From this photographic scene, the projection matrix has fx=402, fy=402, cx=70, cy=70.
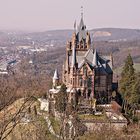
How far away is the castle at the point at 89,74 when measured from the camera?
127 ft

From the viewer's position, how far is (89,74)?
38.9 metres

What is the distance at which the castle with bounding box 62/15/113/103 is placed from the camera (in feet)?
127

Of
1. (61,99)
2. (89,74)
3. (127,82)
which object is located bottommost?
(61,99)

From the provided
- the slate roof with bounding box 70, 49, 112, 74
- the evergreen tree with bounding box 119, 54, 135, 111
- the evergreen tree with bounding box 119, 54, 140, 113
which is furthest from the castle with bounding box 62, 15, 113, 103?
the evergreen tree with bounding box 119, 54, 135, 111

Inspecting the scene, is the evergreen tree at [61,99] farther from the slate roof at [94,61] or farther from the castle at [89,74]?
the slate roof at [94,61]

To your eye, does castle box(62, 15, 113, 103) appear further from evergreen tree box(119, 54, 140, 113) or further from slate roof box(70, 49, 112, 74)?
evergreen tree box(119, 54, 140, 113)

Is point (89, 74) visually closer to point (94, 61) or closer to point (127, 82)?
point (94, 61)

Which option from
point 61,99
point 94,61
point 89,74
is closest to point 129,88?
point 89,74

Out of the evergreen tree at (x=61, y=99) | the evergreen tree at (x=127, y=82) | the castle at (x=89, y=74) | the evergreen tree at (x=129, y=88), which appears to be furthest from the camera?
the castle at (x=89, y=74)

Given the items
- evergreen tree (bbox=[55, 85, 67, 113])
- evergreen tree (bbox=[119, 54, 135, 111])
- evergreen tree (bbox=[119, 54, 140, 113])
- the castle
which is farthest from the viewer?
the castle

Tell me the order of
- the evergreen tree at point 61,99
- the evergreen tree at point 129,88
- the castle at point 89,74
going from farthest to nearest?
the castle at point 89,74 → the evergreen tree at point 129,88 → the evergreen tree at point 61,99

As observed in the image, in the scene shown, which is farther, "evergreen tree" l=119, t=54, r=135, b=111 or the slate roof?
the slate roof

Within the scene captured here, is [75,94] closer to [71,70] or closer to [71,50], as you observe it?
[71,70]

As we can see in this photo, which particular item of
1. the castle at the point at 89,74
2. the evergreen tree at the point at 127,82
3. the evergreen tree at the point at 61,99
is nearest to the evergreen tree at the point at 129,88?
the evergreen tree at the point at 127,82
